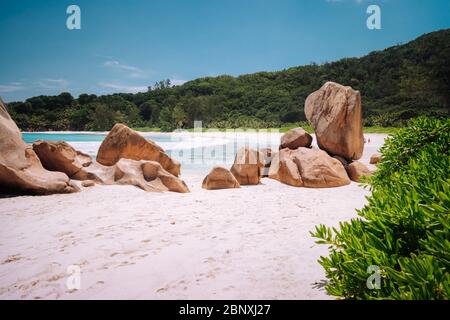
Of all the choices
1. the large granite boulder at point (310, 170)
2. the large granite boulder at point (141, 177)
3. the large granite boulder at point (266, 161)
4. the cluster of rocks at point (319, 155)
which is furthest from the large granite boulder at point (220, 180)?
the large granite boulder at point (266, 161)

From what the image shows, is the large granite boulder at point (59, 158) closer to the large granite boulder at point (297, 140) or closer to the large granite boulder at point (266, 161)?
the large granite boulder at point (266, 161)

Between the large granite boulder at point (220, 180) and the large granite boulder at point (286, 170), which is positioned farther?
the large granite boulder at point (286, 170)

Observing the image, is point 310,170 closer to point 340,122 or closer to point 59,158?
point 340,122

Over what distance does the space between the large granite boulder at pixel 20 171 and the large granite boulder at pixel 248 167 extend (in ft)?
15.8

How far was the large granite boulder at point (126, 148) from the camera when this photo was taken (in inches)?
401

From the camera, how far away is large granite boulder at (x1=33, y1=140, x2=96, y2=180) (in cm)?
829

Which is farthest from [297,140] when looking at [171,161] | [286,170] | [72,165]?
[72,165]

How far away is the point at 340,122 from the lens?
10500mm

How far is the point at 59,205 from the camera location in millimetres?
6016

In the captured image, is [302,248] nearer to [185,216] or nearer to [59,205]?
[185,216]

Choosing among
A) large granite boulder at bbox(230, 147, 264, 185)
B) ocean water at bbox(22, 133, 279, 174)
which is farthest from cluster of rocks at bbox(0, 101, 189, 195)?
ocean water at bbox(22, 133, 279, 174)

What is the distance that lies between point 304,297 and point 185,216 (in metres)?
3.20

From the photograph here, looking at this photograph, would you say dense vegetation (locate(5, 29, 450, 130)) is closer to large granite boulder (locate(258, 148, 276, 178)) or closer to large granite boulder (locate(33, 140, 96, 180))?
large granite boulder (locate(258, 148, 276, 178))
